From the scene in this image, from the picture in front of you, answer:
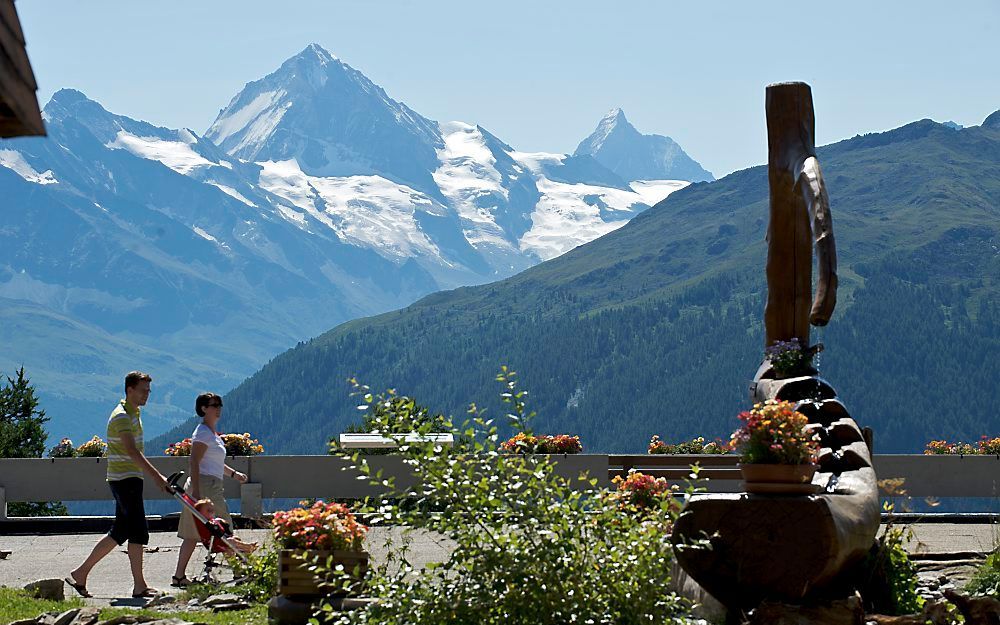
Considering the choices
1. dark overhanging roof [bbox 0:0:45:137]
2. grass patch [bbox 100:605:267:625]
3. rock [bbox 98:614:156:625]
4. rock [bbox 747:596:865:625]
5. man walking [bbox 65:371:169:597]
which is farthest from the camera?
man walking [bbox 65:371:169:597]

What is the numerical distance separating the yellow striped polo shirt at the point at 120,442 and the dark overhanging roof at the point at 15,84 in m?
6.65

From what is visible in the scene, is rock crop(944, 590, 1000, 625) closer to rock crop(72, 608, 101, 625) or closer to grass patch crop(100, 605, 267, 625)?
grass patch crop(100, 605, 267, 625)

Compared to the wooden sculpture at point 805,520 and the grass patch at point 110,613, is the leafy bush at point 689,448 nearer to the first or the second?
the wooden sculpture at point 805,520

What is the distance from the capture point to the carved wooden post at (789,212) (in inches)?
593

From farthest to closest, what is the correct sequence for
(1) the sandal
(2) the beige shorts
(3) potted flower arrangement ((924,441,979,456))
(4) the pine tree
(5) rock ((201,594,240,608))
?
1. (4) the pine tree
2. (3) potted flower arrangement ((924,441,979,456))
3. (2) the beige shorts
4. (1) the sandal
5. (5) rock ((201,594,240,608))

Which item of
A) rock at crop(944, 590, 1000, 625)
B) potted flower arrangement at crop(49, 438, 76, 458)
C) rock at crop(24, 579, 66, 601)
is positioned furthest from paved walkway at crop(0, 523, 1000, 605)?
potted flower arrangement at crop(49, 438, 76, 458)

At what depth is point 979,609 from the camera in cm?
934

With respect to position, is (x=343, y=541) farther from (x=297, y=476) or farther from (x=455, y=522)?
(x=297, y=476)

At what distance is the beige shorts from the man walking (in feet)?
1.69

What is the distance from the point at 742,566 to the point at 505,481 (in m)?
2.26

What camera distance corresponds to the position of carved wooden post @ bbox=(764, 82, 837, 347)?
15.1 metres

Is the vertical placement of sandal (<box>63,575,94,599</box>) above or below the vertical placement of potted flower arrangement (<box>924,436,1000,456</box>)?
below

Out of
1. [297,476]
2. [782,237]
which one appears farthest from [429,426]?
[297,476]

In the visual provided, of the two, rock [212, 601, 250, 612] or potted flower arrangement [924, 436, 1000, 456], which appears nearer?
rock [212, 601, 250, 612]
